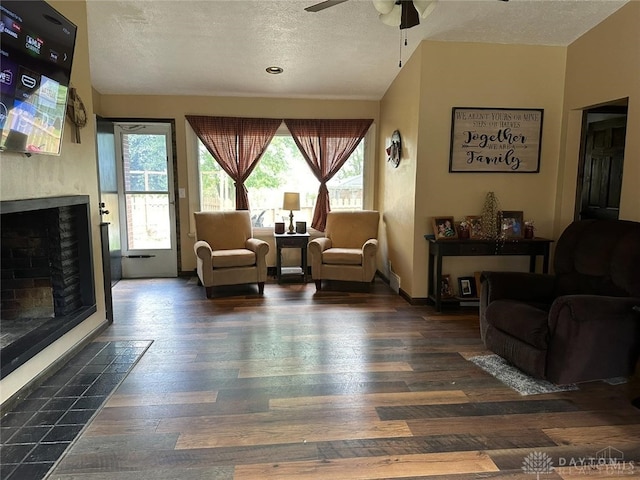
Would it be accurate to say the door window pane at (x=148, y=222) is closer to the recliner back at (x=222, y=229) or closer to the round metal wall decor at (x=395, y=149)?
the recliner back at (x=222, y=229)

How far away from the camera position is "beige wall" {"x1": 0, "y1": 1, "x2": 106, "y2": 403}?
7.42ft

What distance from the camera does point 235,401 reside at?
7.66 feet

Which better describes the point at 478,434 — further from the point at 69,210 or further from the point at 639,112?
A: the point at 69,210

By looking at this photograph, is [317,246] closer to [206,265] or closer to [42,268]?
[206,265]

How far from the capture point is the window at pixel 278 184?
5469mm

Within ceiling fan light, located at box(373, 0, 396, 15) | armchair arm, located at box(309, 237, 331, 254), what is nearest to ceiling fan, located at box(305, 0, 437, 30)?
ceiling fan light, located at box(373, 0, 396, 15)

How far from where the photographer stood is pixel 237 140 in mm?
5301

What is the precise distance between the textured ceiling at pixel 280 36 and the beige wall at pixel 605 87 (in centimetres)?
15

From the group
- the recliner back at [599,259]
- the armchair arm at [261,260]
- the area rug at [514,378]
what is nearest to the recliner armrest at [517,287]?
the recliner back at [599,259]

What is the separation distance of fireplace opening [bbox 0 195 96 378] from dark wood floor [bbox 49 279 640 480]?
20.0 inches

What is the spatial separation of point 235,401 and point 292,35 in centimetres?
313

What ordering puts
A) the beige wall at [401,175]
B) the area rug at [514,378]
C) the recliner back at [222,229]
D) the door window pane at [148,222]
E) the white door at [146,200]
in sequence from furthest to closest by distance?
the door window pane at [148,222] → the white door at [146,200] → the recliner back at [222,229] → the beige wall at [401,175] → the area rug at [514,378]

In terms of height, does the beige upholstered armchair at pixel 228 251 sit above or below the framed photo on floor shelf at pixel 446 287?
above

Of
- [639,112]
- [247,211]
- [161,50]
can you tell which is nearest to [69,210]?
[161,50]
